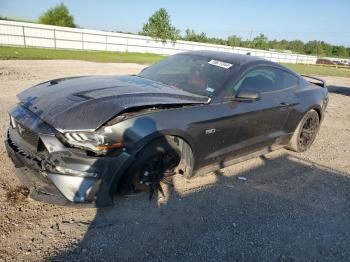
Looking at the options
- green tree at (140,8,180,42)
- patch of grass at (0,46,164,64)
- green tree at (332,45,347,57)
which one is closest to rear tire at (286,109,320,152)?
patch of grass at (0,46,164,64)

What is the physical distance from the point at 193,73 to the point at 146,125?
1.54 meters

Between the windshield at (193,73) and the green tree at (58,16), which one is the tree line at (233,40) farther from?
the windshield at (193,73)

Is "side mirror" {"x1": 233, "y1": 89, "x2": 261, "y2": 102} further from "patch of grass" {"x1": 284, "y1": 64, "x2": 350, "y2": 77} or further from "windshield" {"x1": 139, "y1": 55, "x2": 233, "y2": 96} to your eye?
"patch of grass" {"x1": 284, "y1": 64, "x2": 350, "y2": 77}

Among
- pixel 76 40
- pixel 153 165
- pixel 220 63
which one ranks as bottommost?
pixel 153 165

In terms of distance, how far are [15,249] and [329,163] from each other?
15.9ft

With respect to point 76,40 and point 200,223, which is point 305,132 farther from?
point 76,40

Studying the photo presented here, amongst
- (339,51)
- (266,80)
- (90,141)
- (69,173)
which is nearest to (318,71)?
(266,80)

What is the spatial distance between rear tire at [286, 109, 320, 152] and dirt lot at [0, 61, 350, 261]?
105cm

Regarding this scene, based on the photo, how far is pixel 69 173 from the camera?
277 centimetres

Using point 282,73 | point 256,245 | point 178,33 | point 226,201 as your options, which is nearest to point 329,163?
point 282,73

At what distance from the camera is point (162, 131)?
10.4ft

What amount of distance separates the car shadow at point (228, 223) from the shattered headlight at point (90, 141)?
2.53 feet

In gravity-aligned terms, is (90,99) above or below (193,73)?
below

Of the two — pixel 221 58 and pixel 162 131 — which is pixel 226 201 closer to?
pixel 162 131
